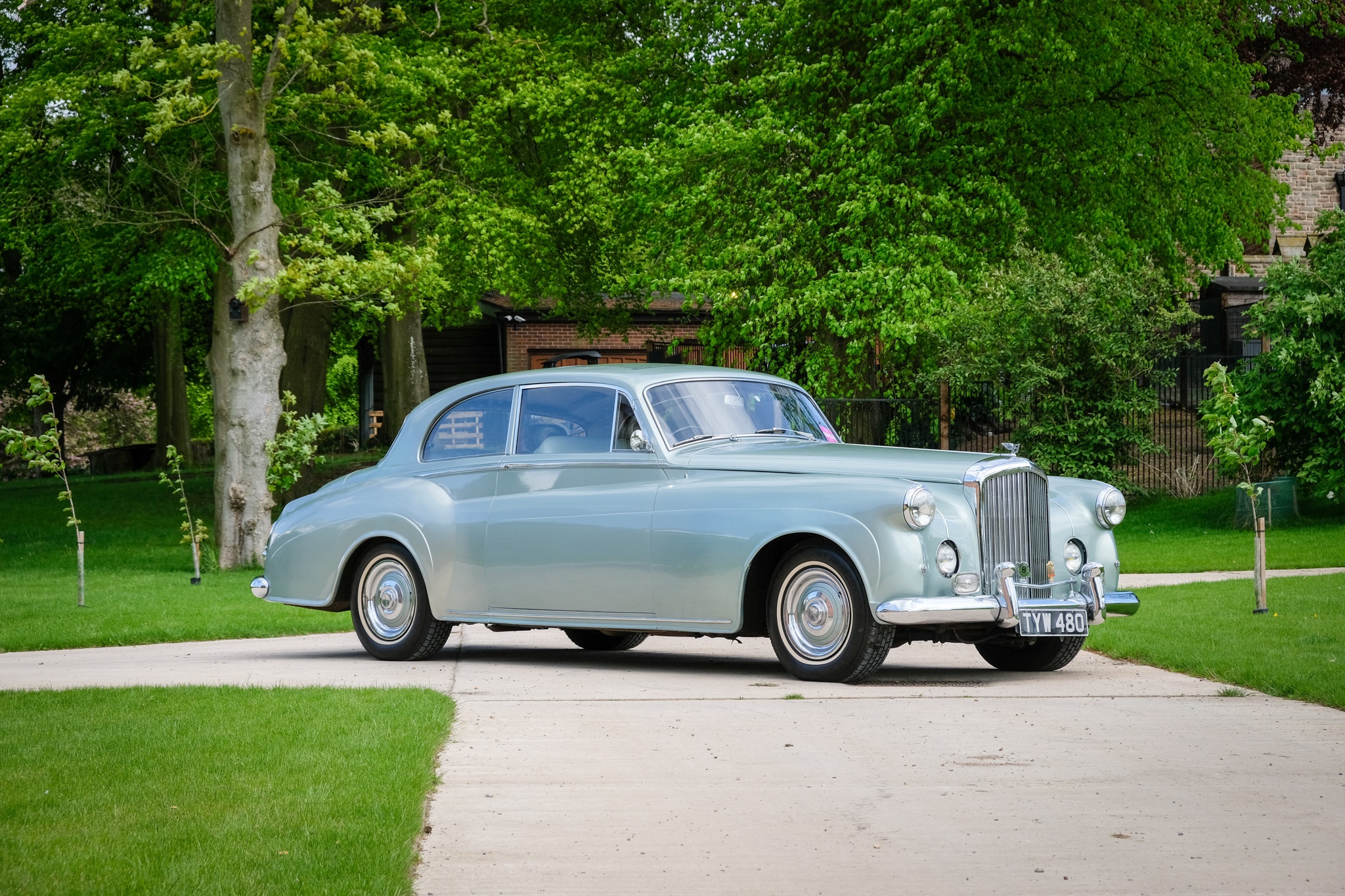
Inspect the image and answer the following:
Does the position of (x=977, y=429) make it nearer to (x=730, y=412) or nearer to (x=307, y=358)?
(x=307, y=358)

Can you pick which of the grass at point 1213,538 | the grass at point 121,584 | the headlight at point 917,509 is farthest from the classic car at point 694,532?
the grass at point 1213,538

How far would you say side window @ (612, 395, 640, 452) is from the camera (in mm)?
10391

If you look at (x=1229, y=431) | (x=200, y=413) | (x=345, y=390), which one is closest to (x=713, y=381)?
(x=1229, y=431)

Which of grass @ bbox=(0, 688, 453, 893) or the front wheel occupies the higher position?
the front wheel

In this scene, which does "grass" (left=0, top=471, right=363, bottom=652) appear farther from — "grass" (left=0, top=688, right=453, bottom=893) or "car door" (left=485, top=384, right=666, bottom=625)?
"grass" (left=0, top=688, right=453, bottom=893)

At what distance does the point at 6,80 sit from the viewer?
34.6 m

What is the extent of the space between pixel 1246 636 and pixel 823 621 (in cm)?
359

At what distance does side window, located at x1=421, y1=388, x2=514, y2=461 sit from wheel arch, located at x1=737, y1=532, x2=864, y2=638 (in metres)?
2.10

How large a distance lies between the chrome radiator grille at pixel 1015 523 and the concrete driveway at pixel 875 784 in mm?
735

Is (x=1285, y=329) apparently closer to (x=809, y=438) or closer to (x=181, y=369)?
(x=809, y=438)

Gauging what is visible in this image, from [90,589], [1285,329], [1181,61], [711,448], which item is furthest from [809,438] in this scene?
[1181,61]

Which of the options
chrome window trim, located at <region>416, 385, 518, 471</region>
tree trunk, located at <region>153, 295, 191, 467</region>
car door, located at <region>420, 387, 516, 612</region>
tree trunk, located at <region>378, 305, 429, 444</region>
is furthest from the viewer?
tree trunk, located at <region>153, 295, 191, 467</region>

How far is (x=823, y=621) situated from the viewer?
31.0 feet

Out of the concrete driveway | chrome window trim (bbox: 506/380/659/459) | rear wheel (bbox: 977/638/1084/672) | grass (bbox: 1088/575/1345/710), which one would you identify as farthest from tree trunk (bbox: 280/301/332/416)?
rear wheel (bbox: 977/638/1084/672)
